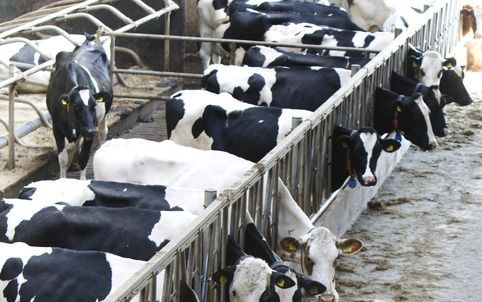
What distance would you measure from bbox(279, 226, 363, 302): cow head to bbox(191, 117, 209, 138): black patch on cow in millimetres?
2960

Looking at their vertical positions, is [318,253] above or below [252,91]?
above

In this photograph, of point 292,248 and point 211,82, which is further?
point 211,82

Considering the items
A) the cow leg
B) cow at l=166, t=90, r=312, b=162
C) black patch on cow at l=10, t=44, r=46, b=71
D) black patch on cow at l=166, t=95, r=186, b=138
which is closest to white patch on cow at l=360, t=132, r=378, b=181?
cow at l=166, t=90, r=312, b=162

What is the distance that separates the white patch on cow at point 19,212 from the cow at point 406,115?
4978 millimetres

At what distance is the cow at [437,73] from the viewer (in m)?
13.0

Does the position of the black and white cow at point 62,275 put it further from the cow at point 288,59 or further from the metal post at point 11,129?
the cow at point 288,59

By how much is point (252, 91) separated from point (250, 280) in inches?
199

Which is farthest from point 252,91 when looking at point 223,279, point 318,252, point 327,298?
point 223,279

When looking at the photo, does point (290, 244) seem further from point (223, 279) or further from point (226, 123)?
point (226, 123)

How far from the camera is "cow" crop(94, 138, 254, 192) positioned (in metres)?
8.62

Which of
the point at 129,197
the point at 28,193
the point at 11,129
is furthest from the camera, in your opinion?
the point at 11,129

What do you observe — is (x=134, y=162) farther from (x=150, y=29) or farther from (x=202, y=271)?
(x=150, y=29)

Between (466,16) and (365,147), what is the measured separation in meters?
9.16

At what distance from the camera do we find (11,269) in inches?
256
